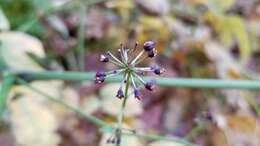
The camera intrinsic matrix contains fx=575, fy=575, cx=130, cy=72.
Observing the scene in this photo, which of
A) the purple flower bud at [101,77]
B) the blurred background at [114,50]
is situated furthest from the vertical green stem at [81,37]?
the purple flower bud at [101,77]

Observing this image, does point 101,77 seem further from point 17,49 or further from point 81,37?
point 81,37

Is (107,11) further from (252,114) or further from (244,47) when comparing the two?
(252,114)

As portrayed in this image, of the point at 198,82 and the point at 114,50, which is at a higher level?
the point at 114,50

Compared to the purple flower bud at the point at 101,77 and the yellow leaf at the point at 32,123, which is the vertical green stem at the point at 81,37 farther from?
the purple flower bud at the point at 101,77

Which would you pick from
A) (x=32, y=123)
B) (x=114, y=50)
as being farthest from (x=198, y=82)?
(x=114, y=50)

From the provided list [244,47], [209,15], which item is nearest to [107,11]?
[209,15]
